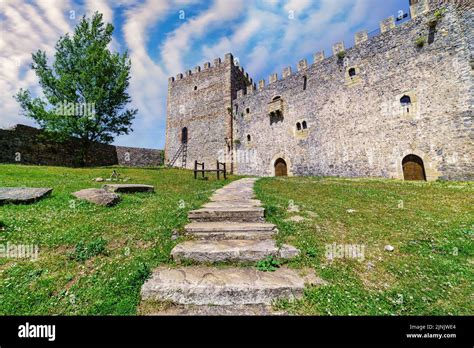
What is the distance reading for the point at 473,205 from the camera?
689cm

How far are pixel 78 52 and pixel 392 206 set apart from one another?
1136 inches

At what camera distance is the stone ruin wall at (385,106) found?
12.7 metres

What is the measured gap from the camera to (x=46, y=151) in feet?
71.0

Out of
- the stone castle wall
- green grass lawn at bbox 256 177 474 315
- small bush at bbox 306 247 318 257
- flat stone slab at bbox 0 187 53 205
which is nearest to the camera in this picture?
green grass lawn at bbox 256 177 474 315

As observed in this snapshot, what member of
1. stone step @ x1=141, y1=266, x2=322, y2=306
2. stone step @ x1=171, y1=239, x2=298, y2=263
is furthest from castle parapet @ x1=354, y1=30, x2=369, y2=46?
stone step @ x1=141, y1=266, x2=322, y2=306

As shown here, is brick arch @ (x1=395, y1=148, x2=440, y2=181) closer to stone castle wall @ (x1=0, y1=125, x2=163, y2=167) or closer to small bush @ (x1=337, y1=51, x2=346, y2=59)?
small bush @ (x1=337, y1=51, x2=346, y2=59)

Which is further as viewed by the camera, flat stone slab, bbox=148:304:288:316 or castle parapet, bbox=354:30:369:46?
castle parapet, bbox=354:30:369:46

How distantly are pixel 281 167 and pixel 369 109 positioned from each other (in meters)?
9.56

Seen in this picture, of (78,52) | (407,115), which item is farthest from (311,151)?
(78,52)

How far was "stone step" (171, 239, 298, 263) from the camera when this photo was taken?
3.43m

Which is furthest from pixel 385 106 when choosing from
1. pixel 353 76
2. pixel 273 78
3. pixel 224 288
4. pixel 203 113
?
pixel 203 113

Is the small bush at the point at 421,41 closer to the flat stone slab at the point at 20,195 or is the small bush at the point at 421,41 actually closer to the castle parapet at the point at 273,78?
the castle parapet at the point at 273,78

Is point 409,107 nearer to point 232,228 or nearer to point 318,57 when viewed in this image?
point 318,57

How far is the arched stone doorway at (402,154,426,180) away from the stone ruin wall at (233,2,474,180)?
0.98ft
